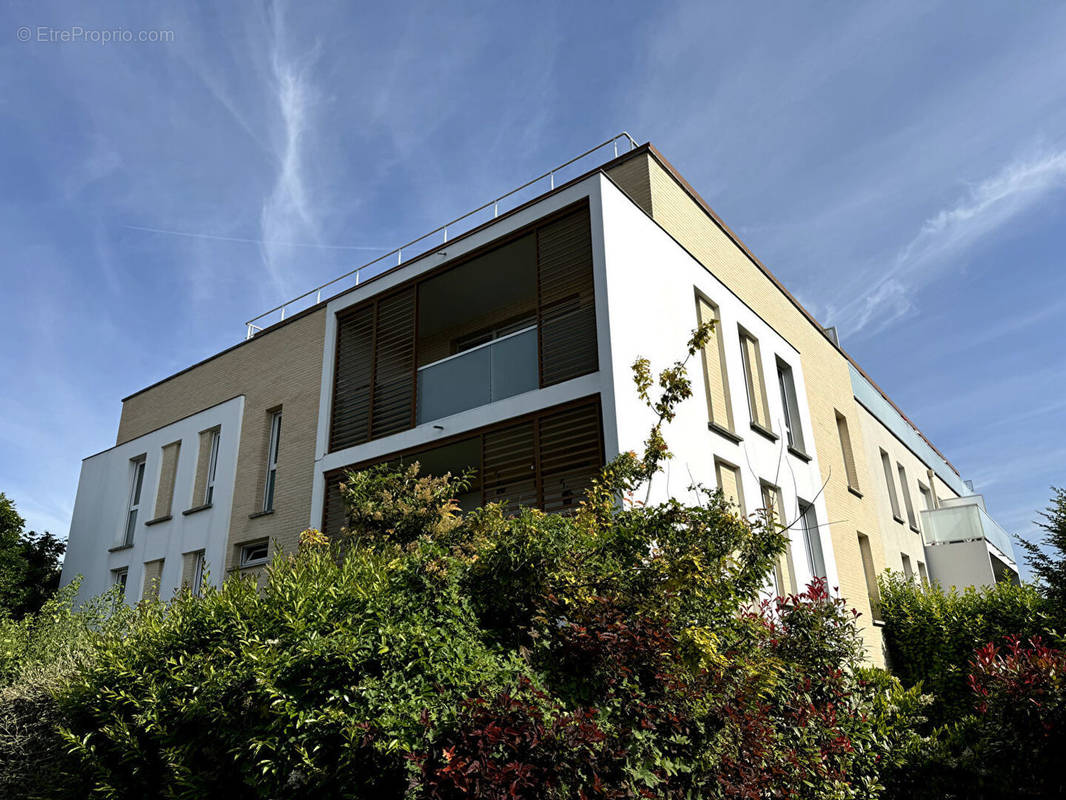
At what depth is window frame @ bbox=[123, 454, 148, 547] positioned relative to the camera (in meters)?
17.8

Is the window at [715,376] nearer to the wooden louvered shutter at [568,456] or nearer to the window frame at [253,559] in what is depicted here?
A: the wooden louvered shutter at [568,456]

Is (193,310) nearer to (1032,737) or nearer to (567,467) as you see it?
(567,467)

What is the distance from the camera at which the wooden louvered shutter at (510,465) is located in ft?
36.3

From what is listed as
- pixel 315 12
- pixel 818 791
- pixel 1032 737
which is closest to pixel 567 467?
pixel 818 791

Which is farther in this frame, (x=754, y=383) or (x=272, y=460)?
(x=272, y=460)

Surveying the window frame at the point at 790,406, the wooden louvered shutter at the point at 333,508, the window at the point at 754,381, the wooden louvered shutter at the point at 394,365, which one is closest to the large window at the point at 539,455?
the wooden louvered shutter at the point at 394,365

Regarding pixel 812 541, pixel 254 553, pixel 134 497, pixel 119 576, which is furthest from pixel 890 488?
pixel 119 576

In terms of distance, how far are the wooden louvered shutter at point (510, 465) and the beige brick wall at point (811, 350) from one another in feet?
15.8

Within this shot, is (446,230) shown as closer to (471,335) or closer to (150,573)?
(471,335)

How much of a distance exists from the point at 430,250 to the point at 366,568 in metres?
7.83

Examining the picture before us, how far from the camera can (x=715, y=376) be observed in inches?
523

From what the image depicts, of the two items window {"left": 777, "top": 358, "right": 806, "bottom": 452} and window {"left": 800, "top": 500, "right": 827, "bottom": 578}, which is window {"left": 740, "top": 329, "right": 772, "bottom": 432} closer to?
window {"left": 777, "top": 358, "right": 806, "bottom": 452}

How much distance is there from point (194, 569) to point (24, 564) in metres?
6.99

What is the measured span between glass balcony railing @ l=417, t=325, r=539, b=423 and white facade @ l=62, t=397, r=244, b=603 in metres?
5.82
